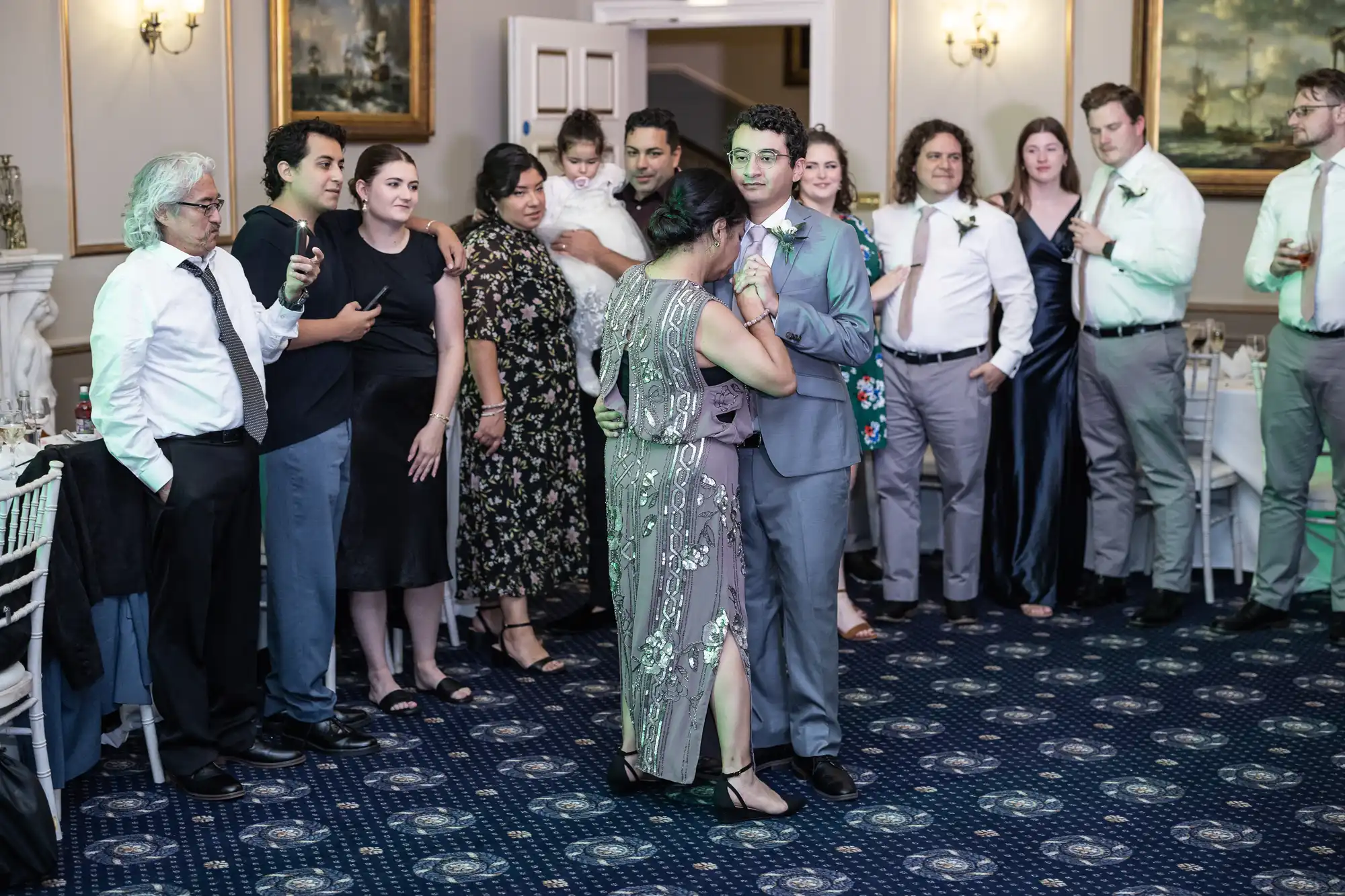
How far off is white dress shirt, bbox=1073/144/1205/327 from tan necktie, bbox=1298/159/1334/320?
37 centimetres

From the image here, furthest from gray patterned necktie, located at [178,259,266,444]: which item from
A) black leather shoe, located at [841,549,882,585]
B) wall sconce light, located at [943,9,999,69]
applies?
wall sconce light, located at [943,9,999,69]

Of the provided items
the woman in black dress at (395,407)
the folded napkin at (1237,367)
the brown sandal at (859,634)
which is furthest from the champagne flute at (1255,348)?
the woman in black dress at (395,407)

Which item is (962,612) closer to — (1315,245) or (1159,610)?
(1159,610)

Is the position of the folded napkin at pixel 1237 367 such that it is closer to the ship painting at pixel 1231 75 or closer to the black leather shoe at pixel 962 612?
the black leather shoe at pixel 962 612

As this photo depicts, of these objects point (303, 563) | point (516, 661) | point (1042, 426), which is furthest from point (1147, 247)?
point (303, 563)

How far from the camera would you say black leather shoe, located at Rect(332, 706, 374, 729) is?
443 centimetres

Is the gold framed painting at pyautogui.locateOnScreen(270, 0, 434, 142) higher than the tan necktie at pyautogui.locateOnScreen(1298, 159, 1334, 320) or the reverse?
higher

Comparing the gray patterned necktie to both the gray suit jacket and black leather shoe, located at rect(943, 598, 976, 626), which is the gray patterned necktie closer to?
the gray suit jacket

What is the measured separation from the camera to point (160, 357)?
148 inches

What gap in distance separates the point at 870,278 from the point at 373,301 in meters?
1.87

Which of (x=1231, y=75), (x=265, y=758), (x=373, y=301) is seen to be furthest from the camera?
(x=1231, y=75)

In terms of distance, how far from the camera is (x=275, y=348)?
4.04 m

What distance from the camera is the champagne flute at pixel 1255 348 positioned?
6320 mm

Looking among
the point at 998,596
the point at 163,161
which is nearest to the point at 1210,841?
the point at 998,596
